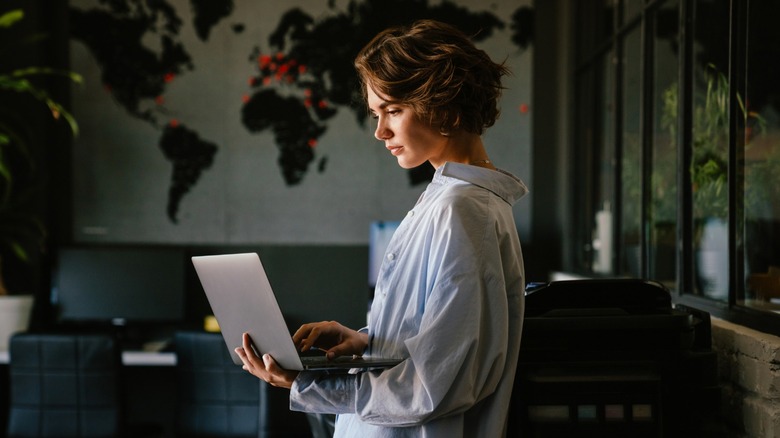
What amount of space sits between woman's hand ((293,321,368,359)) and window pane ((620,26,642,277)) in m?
2.20

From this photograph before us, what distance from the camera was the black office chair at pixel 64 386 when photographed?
12.0 feet

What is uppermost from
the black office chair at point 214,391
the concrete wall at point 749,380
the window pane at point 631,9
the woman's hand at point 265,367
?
the window pane at point 631,9

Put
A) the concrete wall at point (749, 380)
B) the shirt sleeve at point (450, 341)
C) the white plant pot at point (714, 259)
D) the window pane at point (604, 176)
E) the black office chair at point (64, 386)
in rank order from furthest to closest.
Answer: the window pane at point (604, 176) < the black office chair at point (64, 386) < the white plant pot at point (714, 259) < the concrete wall at point (749, 380) < the shirt sleeve at point (450, 341)

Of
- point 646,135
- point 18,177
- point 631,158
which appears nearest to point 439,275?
point 646,135

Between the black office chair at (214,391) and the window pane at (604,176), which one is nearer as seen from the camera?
the black office chair at (214,391)

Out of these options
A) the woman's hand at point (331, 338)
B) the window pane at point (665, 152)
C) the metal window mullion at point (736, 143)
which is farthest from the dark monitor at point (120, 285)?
the woman's hand at point (331, 338)

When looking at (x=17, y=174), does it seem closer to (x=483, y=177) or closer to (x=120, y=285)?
(x=120, y=285)

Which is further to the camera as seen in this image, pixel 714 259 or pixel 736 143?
pixel 714 259

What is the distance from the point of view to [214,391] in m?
3.83

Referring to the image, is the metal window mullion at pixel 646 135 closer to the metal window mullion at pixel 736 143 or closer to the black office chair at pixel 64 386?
the metal window mullion at pixel 736 143

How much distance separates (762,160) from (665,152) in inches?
39.5

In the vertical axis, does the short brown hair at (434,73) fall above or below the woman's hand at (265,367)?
above

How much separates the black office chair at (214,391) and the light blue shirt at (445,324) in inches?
98.9

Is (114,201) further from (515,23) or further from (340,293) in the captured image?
(515,23)
